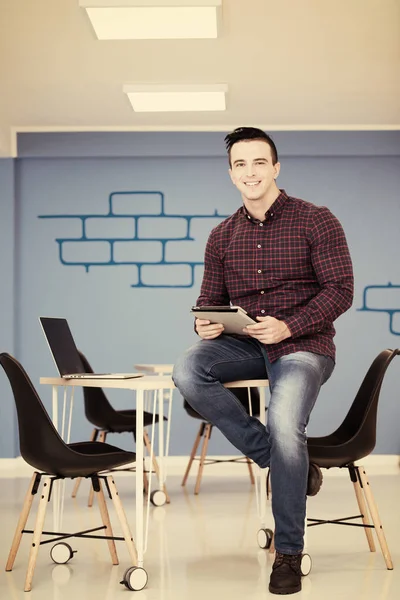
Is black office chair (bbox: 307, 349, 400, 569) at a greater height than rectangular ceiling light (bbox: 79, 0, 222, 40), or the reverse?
rectangular ceiling light (bbox: 79, 0, 222, 40)

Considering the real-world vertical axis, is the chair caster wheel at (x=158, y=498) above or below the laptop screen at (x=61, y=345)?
below

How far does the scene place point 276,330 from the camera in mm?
2811

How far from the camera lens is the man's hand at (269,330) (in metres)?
2.81

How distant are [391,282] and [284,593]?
4.22 m

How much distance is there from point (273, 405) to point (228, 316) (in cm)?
32

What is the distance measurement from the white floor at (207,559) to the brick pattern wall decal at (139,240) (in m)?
2.25

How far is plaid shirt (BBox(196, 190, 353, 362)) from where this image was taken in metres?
2.91

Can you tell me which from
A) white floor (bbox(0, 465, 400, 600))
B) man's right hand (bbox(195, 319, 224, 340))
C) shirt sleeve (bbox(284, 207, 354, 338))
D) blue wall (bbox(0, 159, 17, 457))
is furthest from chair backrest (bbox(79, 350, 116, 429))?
shirt sleeve (bbox(284, 207, 354, 338))

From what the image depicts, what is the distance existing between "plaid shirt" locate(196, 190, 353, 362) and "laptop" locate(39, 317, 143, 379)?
48 centimetres

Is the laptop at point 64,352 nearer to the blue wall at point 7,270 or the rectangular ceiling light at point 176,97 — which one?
the rectangular ceiling light at point 176,97

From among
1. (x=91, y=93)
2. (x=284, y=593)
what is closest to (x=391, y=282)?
(x=91, y=93)

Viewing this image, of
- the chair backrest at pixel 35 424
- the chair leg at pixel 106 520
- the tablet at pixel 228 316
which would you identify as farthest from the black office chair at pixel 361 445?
the chair backrest at pixel 35 424

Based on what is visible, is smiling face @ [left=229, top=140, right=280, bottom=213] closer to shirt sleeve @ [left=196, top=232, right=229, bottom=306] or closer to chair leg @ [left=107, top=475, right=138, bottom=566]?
shirt sleeve @ [left=196, top=232, right=229, bottom=306]

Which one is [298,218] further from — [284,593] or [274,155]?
[284,593]
